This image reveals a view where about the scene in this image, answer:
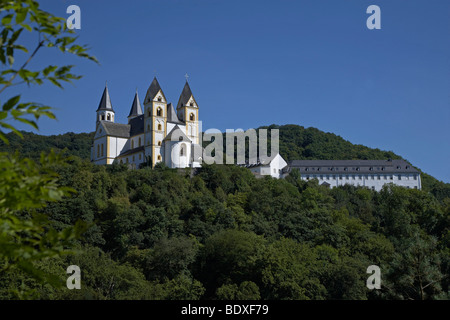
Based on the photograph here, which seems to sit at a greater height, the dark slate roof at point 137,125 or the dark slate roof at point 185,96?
the dark slate roof at point 185,96

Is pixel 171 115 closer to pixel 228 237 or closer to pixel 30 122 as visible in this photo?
pixel 228 237

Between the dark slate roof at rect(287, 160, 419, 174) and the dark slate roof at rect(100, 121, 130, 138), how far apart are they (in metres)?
30.4

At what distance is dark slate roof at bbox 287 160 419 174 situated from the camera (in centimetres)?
8812

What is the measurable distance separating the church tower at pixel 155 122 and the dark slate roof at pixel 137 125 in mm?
1761

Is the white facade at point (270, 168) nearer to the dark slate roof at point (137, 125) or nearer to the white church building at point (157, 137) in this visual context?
the white church building at point (157, 137)

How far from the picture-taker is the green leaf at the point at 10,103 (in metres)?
4.39

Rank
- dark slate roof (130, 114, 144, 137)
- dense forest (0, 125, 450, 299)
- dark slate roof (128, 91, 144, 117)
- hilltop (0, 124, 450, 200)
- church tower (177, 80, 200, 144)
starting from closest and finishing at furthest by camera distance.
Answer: dense forest (0, 125, 450, 299)
dark slate roof (130, 114, 144, 137)
church tower (177, 80, 200, 144)
dark slate roof (128, 91, 144, 117)
hilltop (0, 124, 450, 200)

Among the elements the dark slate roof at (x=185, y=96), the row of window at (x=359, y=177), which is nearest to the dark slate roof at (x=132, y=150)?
the dark slate roof at (x=185, y=96)

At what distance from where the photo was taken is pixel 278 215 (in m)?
53.7

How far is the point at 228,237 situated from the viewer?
41.3m

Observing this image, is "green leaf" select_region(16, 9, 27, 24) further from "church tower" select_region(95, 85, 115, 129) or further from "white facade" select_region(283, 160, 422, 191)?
"white facade" select_region(283, 160, 422, 191)

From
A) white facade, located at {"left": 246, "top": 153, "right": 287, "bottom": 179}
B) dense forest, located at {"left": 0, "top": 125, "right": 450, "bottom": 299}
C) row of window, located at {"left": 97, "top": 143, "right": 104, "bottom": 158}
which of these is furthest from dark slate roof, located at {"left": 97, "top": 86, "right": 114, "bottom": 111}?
white facade, located at {"left": 246, "top": 153, "right": 287, "bottom": 179}
